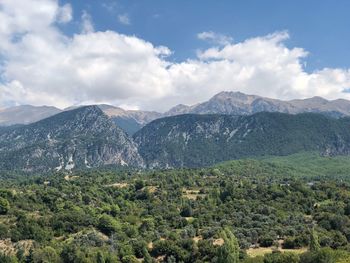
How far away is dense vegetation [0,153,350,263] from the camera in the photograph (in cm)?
11519

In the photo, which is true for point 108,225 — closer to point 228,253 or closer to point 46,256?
point 46,256

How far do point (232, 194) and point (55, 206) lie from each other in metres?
70.4

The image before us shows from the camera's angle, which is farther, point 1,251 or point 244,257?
point 1,251

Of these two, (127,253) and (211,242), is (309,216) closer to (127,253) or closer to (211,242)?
(211,242)

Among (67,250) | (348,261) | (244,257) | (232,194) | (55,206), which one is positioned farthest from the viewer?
(232,194)

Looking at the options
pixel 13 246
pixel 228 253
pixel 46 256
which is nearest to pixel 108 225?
pixel 13 246

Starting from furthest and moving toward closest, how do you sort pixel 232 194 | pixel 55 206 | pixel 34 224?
pixel 232 194 → pixel 55 206 → pixel 34 224

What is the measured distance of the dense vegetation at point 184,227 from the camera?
378ft

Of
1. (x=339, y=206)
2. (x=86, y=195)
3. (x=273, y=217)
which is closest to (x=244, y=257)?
(x=273, y=217)

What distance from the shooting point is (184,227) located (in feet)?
495

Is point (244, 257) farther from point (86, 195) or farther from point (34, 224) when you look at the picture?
point (86, 195)

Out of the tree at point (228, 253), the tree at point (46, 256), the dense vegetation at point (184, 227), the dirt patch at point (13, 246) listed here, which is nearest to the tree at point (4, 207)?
the dense vegetation at point (184, 227)

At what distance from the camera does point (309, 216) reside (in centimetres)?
15388

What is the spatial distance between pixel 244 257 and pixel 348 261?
2986 cm
